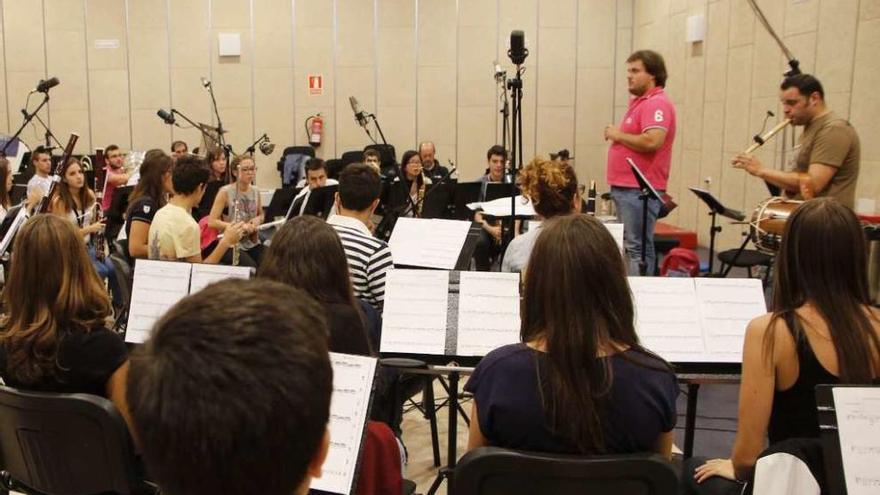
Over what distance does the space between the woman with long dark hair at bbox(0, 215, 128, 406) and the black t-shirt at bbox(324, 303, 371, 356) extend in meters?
0.65

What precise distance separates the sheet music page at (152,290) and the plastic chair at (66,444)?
36.2 inches

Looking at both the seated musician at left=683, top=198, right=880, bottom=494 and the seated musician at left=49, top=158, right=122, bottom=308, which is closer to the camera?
A: the seated musician at left=683, top=198, right=880, bottom=494

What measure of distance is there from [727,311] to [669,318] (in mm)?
215

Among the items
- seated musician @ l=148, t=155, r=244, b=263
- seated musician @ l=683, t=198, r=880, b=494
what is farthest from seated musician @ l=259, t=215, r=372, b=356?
seated musician @ l=148, t=155, r=244, b=263

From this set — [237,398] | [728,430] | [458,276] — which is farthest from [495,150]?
[237,398]

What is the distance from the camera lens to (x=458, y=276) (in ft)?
10.3

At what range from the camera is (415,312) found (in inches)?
121

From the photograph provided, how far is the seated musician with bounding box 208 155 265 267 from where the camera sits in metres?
6.22

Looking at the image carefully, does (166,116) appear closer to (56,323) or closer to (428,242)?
(428,242)

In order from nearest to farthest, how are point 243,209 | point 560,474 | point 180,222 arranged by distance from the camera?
point 560,474 → point 180,222 → point 243,209

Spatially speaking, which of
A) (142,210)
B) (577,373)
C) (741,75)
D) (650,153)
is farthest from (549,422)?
(741,75)

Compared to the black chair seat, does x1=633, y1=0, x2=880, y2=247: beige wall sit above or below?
above

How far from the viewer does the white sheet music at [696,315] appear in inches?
113

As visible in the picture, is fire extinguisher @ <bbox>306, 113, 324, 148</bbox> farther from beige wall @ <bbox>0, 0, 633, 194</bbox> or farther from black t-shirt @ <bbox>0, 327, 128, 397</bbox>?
black t-shirt @ <bbox>0, 327, 128, 397</bbox>
